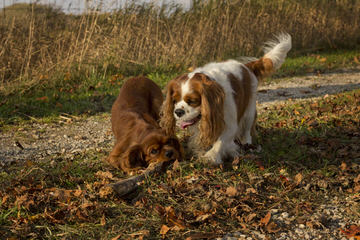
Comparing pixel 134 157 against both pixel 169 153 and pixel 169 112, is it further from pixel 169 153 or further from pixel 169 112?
pixel 169 112

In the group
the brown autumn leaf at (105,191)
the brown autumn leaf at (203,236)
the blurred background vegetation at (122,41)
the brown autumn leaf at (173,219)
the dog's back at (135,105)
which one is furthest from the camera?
the blurred background vegetation at (122,41)

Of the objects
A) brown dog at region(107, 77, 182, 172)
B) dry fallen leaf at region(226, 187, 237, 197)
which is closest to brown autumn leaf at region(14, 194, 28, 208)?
brown dog at region(107, 77, 182, 172)

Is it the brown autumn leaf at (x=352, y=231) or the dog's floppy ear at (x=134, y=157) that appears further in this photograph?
the dog's floppy ear at (x=134, y=157)

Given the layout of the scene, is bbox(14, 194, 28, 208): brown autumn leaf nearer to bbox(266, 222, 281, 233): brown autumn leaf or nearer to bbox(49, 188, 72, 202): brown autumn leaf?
bbox(49, 188, 72, 202): brown autumn leaf

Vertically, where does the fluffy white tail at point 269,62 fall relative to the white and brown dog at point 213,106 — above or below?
above

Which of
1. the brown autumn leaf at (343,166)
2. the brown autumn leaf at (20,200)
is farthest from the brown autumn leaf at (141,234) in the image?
the brown autumn leaf at (343,166)

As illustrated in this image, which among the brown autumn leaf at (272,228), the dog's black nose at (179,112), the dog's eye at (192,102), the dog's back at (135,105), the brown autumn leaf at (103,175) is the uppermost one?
the dog's eye at (192,102)

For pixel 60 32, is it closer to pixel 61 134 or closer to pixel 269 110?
pixel 61 134

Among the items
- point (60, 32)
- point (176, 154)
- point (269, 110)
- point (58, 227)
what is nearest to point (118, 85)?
point (60, 32)

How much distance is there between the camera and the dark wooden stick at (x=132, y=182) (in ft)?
9.71

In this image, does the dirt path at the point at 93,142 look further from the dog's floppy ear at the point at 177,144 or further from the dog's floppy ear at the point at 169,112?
the dog's floppy ear at the point at 177,144

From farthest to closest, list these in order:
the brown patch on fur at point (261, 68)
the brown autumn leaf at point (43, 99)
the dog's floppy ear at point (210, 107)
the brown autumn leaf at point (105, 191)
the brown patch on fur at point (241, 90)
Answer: the brown autumn leaf at point (43, 99)
the brown patch on fur at point (261, 68)
the brown patch on fur at point (241, 90)
the dog's floppy ear at point (210, 107)
the brown autumn leaf at point (105, 191)

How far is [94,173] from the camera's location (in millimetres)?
3555

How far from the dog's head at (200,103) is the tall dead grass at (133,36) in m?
4.12
